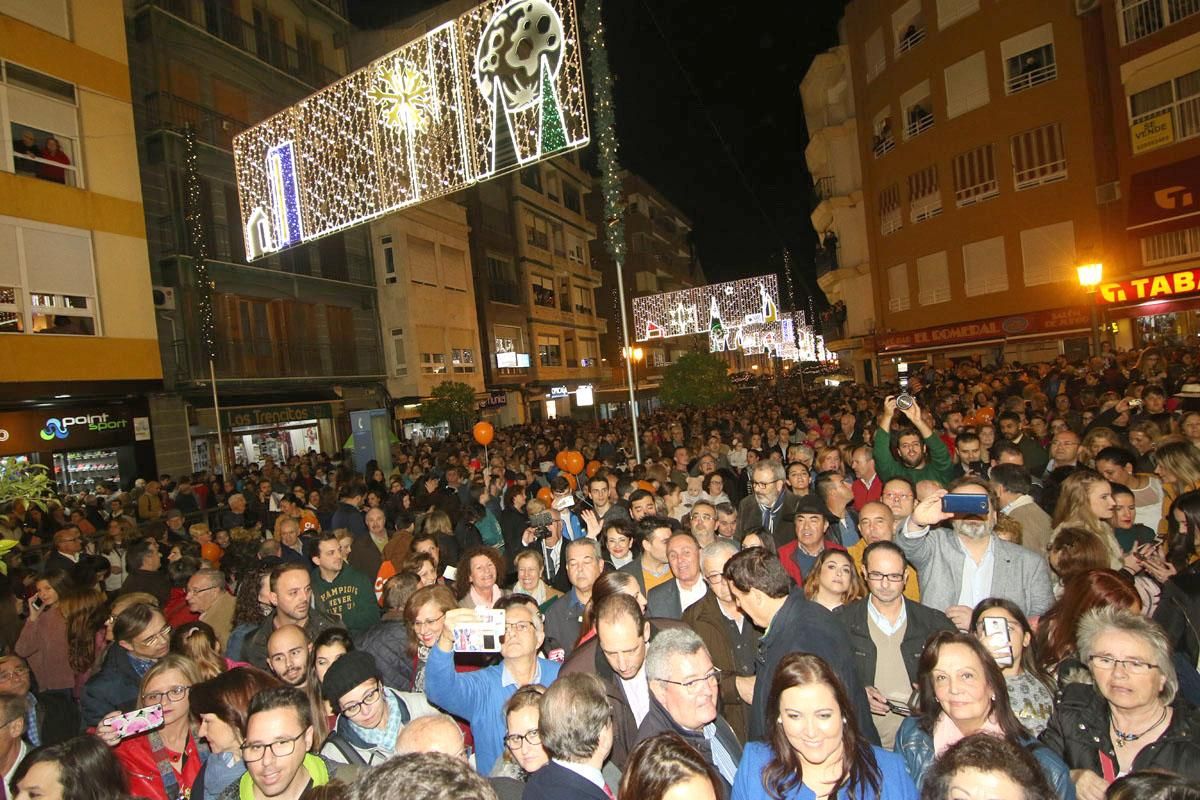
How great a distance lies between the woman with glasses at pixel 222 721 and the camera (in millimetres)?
3252

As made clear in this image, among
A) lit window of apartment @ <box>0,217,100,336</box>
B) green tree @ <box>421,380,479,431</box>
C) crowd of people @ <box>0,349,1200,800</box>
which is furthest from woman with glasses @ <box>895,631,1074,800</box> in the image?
green tree @ <box>421,380,479,431</box>

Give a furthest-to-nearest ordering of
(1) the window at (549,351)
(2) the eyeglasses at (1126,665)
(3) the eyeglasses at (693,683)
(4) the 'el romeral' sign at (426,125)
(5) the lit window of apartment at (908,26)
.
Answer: (1) the window at (549,351) < (5) the lit window of apartment at (908,26) < (4) the 'el romeral' sign at (426,125) < (3) the eyeglasses at (693,683) < (2) the eyeglasses at (1126,665)

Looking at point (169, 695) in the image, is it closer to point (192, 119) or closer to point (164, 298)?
point (164, 298)

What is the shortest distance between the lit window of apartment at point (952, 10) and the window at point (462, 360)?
22.8 metres

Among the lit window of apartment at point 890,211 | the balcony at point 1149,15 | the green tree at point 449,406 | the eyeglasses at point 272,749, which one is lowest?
the eyeglasses at point 272,749

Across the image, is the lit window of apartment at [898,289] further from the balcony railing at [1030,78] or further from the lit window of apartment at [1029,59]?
the lit window of apartment at [1029,59]

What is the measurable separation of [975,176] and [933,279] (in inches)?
155

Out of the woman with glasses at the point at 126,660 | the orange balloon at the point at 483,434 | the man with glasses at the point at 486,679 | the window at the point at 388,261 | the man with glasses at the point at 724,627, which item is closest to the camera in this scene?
the man with glasses at the point at 486,679

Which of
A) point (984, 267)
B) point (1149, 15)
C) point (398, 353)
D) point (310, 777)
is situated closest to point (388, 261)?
point (398, 353)

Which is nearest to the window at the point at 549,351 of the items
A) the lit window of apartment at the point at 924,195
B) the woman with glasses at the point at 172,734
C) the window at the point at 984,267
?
the lit window of apartment at the point at 924,195

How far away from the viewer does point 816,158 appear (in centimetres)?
3403

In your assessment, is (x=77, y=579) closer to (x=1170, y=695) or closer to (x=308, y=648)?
(x=308, y=648)

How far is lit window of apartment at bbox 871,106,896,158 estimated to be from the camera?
2788cm

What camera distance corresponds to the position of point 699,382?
28516 millimetres
